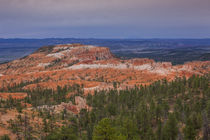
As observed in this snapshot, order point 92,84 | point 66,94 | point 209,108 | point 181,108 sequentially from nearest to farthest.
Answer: point 209,108 → point 181,108 → point 66,94 → point 92,84

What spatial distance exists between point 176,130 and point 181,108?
2621cm

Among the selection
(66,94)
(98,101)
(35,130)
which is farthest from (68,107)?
(35,130)

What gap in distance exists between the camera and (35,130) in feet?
177

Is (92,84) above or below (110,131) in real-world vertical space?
below

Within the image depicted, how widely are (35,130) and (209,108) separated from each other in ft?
191

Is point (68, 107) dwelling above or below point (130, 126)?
below

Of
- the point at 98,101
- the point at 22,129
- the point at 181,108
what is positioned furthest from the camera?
the point at 98,101

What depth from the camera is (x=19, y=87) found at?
579 ft

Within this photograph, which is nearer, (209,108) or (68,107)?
(209,108)

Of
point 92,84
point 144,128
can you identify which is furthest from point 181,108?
point 92,84

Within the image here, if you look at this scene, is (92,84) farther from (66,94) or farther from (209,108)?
(209,108)

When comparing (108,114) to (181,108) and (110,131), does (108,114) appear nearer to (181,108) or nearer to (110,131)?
(181,108)

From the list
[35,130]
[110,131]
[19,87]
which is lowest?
[19,87]

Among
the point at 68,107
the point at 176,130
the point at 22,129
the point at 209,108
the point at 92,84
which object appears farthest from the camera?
the point at 92,84
